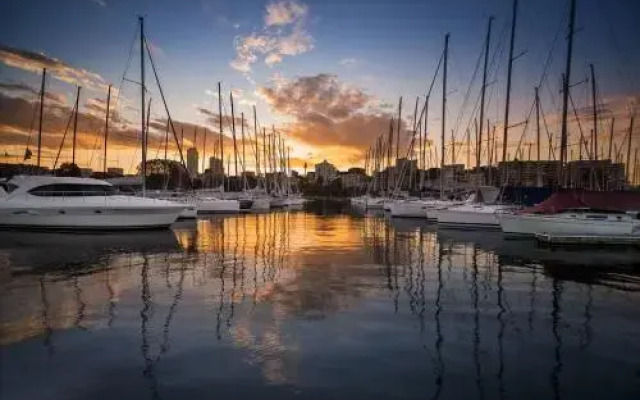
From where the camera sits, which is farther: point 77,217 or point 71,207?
point 77,217

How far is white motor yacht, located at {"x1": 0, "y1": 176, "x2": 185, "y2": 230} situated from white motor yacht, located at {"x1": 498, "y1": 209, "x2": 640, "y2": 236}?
2305 centimetres

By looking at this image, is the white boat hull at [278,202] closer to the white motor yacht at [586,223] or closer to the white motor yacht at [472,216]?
the white motor yacht at [472,216]

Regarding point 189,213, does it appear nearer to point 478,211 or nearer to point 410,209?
point 410,209

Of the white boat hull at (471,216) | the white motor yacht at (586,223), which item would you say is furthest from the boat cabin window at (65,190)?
the white motor yacht at (586,223)

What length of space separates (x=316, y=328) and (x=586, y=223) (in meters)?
20.8

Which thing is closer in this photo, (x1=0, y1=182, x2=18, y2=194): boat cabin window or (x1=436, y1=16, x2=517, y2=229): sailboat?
(x1=0, y1=182, x2=18, y2=194): boat cabin window

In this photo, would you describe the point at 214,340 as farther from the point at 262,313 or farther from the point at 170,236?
the point at 170,236

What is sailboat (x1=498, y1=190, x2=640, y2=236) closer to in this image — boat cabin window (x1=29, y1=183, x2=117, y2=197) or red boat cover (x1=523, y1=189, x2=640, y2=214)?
red boat cover (x1=523, y1=189, x2=640, y2=214)

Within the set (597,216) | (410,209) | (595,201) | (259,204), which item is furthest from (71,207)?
(259,204)

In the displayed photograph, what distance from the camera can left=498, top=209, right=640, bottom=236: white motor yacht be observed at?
77.8 feet

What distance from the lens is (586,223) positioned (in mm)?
23906

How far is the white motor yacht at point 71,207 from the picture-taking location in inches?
1116

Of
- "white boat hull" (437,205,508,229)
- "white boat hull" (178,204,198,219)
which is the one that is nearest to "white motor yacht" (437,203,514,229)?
"white boat hull" (437,205,508,229)

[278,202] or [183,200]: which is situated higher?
[183,200]
